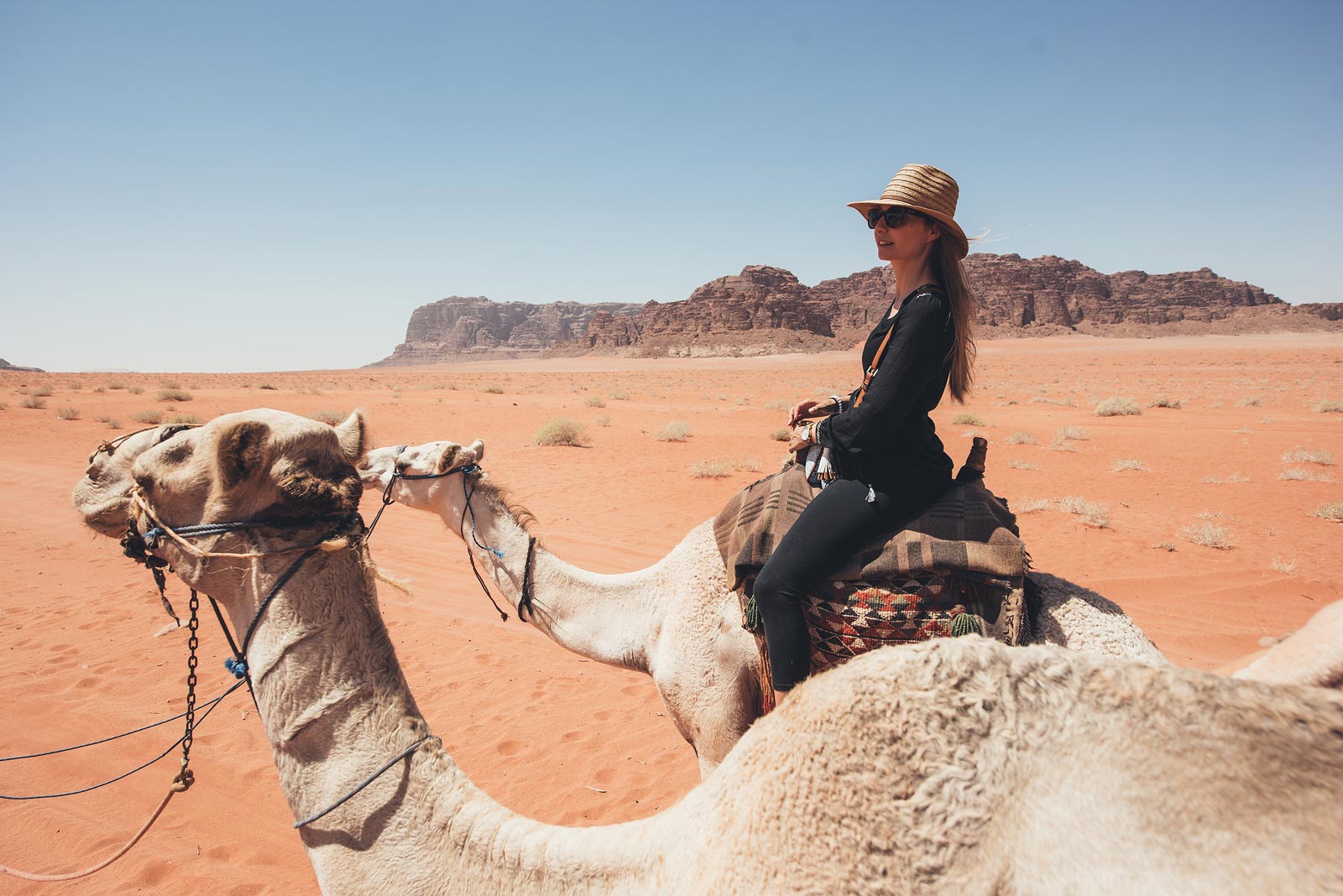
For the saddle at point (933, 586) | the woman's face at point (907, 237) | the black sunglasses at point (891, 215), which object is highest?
the black sunglasses at point (891, 215)

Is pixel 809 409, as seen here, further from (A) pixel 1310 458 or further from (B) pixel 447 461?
(A) pixel 1310 458

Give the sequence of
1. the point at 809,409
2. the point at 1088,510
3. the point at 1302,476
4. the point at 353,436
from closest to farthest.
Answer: the point at 353,436 → the point at 809,409 → the point at 1088,510 → the point at 1302,476

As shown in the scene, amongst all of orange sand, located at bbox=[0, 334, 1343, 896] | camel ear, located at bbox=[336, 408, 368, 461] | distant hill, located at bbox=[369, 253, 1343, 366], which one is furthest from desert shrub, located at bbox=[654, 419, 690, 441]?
distant hill, located at bbox=[369, 253, 1343, 366]

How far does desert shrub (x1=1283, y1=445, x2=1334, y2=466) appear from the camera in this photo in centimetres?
1434

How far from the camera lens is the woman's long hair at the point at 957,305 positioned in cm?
276

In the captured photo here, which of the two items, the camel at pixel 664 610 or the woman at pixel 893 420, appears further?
the camel at pixel 664 610

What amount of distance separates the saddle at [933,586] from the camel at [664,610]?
23 centimetres

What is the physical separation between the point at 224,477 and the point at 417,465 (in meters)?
3.08

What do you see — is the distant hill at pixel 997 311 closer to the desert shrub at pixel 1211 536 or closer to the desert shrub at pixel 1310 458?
the desert shrub at pixel 1310 458

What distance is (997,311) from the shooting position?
15488cm

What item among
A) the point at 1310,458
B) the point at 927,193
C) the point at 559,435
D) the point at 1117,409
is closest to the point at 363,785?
the point at 927,193

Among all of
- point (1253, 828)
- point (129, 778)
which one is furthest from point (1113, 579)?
point (129, 778)

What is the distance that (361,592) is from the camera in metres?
1.96

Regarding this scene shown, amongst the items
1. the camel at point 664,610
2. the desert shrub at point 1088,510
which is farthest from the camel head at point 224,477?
the desert shrub at point 1088,510
